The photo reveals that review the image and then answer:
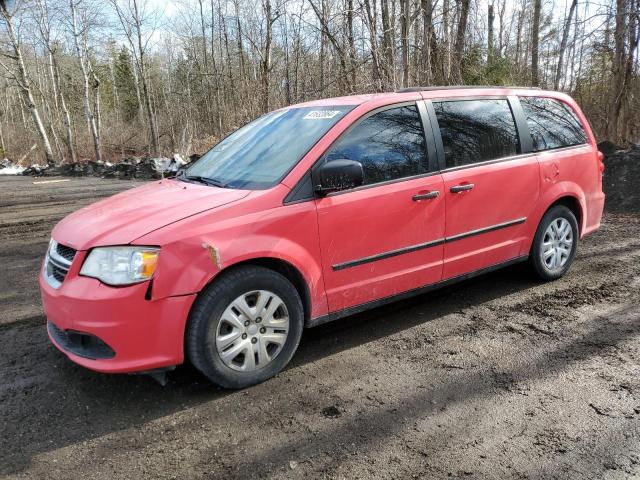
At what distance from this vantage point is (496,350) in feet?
11.8

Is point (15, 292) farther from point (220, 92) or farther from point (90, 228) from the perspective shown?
point (220, 92)

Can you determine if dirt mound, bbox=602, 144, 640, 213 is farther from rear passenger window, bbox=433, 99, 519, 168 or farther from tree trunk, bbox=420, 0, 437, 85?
rear passenger window, bbox=433, 99, 519, 168

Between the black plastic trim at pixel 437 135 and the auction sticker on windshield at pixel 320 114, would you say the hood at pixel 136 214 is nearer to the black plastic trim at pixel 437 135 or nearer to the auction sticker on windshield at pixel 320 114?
the auction sticker on windshield at pixel 320 114

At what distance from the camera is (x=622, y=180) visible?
8.51m

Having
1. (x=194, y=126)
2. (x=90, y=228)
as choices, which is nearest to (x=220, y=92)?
(x=194, y=126)

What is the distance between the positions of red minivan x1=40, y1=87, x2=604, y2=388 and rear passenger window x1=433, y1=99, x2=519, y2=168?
0.01 metres

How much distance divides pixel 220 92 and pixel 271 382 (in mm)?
29660

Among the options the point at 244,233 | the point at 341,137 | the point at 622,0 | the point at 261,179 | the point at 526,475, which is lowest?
the point at 526,475

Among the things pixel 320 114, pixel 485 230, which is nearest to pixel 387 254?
pixel 485 230

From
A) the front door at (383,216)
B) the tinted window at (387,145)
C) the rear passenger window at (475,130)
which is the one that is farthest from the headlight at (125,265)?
the rear passenger window at (475,130)

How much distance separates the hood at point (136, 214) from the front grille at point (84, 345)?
1.73 feet

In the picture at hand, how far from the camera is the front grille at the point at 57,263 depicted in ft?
9.94

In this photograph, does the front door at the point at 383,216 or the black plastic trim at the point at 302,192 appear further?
the front door at the point at 383,216

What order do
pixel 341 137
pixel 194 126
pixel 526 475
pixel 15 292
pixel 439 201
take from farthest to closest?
pixel 194 126 → pixel 15 292 → pixel 439 201 → pixel 341 137 → pixel 526 475
